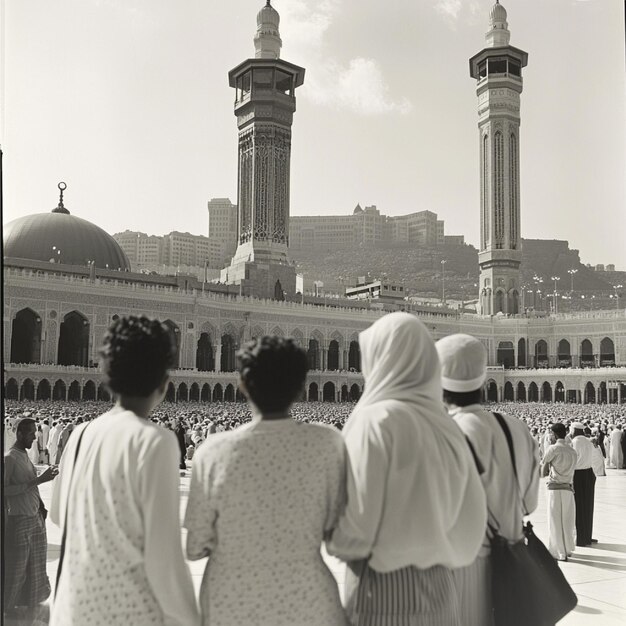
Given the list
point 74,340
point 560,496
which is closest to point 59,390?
point 74,340

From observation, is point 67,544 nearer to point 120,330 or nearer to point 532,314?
point 120,330

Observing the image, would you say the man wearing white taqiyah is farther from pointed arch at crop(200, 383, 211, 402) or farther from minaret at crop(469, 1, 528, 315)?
minaret at crop(469, 1, 528, 315)

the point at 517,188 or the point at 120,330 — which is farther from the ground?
the point at 517,188

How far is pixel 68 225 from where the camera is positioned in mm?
27125

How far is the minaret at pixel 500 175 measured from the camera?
3419 centimetres

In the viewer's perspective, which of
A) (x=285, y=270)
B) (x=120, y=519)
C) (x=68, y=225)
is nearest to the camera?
(x=120, y=519)

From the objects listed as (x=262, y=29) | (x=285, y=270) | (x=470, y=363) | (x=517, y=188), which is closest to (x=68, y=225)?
(x=285, y=270)

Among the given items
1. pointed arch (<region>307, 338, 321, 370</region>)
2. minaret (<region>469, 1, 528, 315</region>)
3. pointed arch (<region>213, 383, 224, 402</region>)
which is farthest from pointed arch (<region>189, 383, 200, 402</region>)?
minaret (<region>469, 1, 528, 315</region>)

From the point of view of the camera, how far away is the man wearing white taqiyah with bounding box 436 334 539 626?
165 cm

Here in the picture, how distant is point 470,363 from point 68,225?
89.2ft

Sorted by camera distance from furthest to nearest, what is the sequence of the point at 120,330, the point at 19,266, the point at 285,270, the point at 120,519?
1. the point at 285,270
2. the point at 19,266
3. the point at 120,330
4. the point at 120,519

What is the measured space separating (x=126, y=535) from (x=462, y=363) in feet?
2.93

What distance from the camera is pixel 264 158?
3219cm

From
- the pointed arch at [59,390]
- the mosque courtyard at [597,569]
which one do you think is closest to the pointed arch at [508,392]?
the pointed arch at [59,390]
